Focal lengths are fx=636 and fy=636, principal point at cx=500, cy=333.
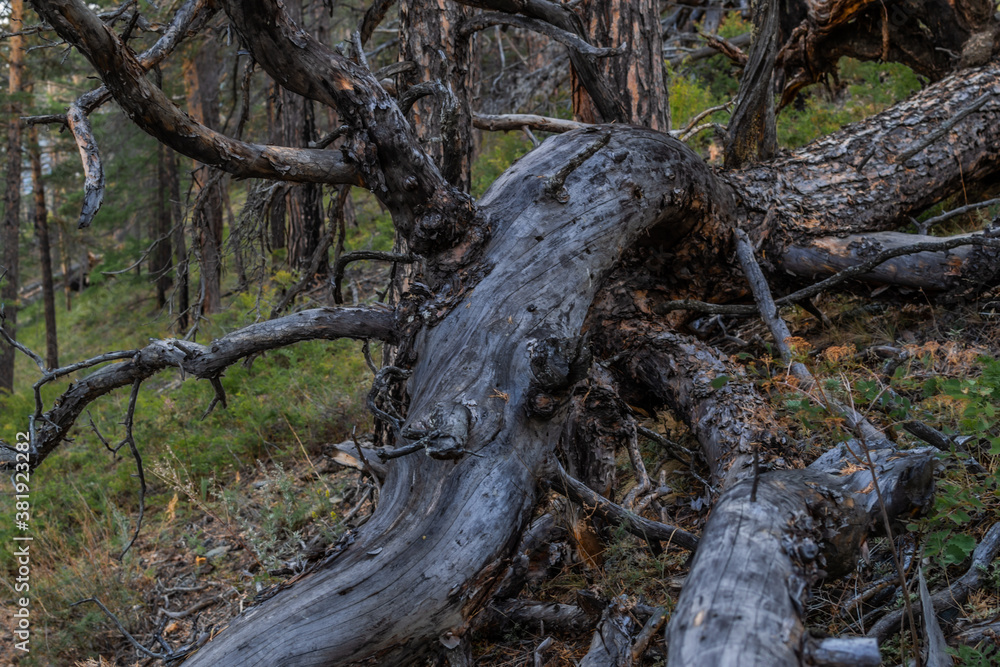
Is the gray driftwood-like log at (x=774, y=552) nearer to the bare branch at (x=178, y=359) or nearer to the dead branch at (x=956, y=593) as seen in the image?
the dead branch at (x=956, y=593)

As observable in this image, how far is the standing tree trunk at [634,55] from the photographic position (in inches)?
190

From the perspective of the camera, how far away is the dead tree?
2.16m

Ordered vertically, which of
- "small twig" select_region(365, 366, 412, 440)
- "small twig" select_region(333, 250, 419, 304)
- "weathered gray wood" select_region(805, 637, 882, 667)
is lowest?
"weathered gray wood" select_region(805, 637, 882, 667)

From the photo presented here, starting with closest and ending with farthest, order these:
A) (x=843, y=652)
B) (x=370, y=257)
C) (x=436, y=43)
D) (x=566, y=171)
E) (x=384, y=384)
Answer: (x=843, y=652) → (x=384, y=384) → (x=566, y=171) → (x=370, y=257) → (x=436, y=43)

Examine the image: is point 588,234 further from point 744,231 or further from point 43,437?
point 43,437

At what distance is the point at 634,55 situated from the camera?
4.82 m

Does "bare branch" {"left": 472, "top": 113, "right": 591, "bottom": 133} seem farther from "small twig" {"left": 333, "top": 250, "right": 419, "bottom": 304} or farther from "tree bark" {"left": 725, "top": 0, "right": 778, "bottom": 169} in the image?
"small twig" {"left": 333, "top": 250, "right": 419, "bottom": 304}

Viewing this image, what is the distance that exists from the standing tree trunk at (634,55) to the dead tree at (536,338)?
0.47 meters

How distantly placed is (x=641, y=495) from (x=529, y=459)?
27.7 inches

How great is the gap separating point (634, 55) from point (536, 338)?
3.03 meters

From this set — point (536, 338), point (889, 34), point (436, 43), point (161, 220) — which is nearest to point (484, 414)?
point (536, 338)

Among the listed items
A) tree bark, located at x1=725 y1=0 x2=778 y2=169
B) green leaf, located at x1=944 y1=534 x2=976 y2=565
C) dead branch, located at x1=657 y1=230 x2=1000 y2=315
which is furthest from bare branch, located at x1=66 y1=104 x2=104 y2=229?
tree bark, located at x1=725 y1=0 x2=778 y2=169

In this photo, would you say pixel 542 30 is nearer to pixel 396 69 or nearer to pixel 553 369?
pixel 396 69

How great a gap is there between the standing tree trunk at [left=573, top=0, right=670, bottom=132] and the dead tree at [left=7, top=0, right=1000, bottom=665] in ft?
1.55
